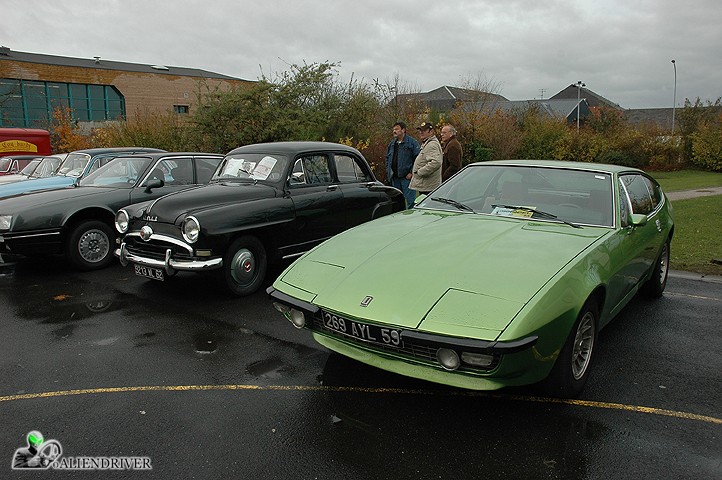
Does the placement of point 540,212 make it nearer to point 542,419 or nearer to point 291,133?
point 542,419

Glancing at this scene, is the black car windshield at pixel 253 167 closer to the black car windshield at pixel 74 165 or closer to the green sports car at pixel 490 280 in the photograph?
the green sports car at pixel 490 280

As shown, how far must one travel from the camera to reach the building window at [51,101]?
43.5m

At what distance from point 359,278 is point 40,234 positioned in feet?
17.8

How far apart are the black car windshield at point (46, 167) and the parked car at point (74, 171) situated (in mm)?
1435

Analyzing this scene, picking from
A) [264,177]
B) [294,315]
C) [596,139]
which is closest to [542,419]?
[294,315]

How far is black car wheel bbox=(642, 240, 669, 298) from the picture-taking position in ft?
18.2

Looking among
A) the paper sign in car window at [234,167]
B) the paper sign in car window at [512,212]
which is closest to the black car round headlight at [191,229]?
the paper sign in car window at [234,167]

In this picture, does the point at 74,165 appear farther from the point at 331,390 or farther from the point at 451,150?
the point at 331,390

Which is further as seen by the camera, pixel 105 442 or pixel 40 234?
pixel 40 234

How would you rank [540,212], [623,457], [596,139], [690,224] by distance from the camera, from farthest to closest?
1. [596,139]
2. [690,224]
3. [540,212]
4. [623,457]

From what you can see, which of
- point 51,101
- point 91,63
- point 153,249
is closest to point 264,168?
point 153,249

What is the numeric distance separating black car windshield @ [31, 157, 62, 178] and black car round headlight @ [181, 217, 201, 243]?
321 inches

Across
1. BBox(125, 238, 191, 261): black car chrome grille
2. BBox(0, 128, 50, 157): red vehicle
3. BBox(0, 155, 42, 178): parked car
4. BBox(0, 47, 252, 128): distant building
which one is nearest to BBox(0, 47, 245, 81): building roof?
BBox(0, 47, 252, 128): distant building

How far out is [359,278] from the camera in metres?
3.51
